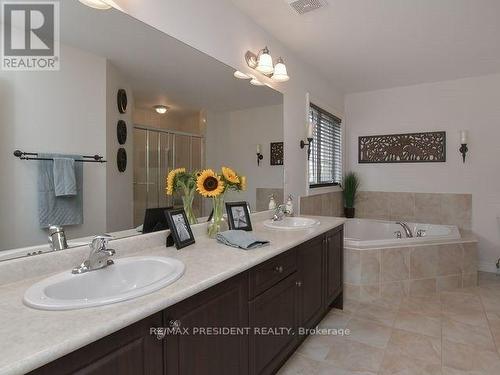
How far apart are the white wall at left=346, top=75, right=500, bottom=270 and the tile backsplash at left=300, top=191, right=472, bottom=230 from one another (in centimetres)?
8

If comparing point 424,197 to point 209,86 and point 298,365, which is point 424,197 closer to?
point 298,365

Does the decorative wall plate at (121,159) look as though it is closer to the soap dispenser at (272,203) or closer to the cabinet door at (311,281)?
the cabinet door at (311,281)

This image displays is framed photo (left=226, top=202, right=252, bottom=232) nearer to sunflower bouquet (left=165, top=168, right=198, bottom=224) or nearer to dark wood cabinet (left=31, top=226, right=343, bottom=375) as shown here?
sunflower bouquet (left=165, top=168, right=198, bottom=224)

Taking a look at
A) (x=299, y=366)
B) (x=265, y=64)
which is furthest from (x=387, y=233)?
(x=265, y=64)

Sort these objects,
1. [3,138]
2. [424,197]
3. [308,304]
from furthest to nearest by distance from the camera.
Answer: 1. [424,197]
2. [308,304]
3. [3,138]

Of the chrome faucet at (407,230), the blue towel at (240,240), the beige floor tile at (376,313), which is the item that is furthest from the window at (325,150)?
the blue towel at (240,240)

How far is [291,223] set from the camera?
2359 millimetres

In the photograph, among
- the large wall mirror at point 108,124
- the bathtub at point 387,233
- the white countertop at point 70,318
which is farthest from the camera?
the bathtub at point 387,233

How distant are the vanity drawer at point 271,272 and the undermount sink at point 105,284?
0.38 metres

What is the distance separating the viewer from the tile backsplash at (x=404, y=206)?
11.5 ft

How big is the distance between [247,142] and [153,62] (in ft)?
3.00

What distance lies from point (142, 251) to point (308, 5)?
195 cm

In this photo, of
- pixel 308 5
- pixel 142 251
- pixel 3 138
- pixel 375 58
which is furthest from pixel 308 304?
pixel 375 58

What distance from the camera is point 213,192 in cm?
160
